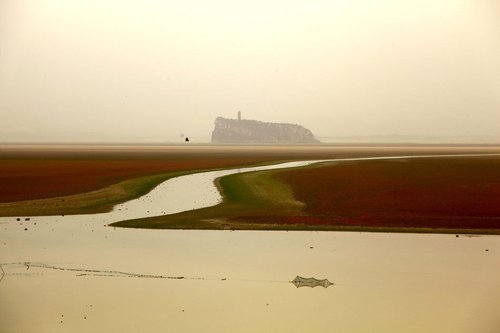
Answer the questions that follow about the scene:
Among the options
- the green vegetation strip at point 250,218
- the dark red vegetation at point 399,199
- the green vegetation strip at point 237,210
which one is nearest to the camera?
the green vegetation strip at point 250,218

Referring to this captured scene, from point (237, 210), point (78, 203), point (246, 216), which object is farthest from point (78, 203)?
point (246, 216)

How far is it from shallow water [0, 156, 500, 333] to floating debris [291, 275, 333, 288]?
24 centimetres

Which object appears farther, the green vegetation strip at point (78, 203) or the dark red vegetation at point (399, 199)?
the green vegetation strip at point (78, 203)

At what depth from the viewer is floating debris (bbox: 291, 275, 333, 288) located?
1831 cm

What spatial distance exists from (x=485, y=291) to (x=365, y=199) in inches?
899

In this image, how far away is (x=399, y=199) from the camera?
133 feet

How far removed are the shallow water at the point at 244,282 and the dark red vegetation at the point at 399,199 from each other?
3.68 m

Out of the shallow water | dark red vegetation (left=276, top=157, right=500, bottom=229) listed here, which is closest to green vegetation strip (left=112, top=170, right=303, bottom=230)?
dark red vegetation (left=276, top=157, right=500, bottom=229)

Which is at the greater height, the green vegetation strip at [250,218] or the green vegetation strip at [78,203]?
the green vegetation strip at [78,203]

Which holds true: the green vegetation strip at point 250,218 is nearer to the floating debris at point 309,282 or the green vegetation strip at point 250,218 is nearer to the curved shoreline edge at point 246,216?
the curved shoreline edge at point 246,216

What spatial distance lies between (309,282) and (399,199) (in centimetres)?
2344

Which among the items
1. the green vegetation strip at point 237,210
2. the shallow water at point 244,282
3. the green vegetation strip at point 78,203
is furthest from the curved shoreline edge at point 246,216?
the green vegetation strip at point 78,203

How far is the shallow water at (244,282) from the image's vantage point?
14.8 meters

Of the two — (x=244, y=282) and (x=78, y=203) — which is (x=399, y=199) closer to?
(x=78, y=203)
